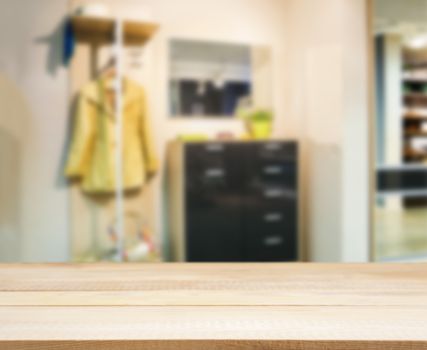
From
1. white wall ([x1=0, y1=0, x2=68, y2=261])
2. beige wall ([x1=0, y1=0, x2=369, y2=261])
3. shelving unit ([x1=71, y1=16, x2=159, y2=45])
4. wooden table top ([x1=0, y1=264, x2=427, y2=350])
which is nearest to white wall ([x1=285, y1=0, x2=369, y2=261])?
beige wall ([x1=0, y1=0, x2=369, y2=261])

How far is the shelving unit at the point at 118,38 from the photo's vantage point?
2994mm

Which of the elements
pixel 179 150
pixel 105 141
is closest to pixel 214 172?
pixel 179 150

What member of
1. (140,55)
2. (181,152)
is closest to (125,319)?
(181,152)

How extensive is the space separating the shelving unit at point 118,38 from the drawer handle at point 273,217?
0.98m

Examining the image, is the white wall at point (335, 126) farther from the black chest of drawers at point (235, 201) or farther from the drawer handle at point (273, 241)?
the drawer handle at point (273, 241)

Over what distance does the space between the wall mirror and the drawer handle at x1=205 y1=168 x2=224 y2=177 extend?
58cm

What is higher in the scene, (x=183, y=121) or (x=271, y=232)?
(x=183, y=121)

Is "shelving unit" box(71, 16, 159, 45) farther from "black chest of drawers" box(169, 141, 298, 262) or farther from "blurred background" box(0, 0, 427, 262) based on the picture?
"black chest of drawers" box(169, 141, 298, 262)

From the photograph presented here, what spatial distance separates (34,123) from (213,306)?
9.47ft

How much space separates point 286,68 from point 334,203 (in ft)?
3.88

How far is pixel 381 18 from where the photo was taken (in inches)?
124

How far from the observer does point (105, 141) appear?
3.13 m

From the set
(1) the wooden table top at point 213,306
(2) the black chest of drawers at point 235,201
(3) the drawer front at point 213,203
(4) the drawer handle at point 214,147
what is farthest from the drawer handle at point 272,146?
(1) the wooden table top at point 213,306

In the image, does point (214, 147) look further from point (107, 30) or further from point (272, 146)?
point (107, 30)
